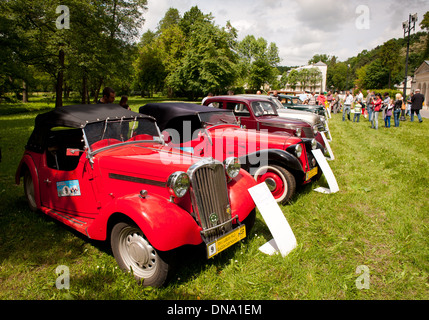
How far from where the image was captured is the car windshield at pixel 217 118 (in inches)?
245

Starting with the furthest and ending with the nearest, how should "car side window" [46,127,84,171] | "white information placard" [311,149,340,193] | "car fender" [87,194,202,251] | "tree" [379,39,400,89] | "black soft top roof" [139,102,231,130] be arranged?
"tree" [379,39,400,89] < "black soft top roof" [139,102,231,130] < "white information placard" [311,149,340,193] < "car side window" [46,127,84,171] < "car fender" [87,194,202,251]

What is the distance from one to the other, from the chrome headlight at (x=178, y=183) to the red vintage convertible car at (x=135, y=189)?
1 cm

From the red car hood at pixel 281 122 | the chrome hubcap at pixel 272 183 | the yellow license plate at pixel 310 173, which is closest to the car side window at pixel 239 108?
the red car hood at pixel 281 122

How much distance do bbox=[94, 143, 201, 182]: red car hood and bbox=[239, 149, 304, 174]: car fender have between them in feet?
6.76

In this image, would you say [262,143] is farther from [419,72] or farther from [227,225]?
[419,72]

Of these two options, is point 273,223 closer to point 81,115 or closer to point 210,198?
point 210,198

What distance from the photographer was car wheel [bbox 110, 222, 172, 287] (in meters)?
2.74

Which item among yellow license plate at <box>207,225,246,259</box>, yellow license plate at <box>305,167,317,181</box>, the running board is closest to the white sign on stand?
yellow license plate at <box>207,225,246,259</box>

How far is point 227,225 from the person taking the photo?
316 centimetres

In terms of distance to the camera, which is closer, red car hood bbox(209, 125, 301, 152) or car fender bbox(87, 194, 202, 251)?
car fender bbox(87, 194, 202, 251)

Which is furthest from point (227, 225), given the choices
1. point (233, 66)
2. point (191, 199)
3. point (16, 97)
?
point (233, 66)

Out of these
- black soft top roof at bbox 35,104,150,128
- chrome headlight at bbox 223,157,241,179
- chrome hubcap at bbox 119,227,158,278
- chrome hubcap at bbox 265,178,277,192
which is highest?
black soft top roof at bbox 35,104,150,128

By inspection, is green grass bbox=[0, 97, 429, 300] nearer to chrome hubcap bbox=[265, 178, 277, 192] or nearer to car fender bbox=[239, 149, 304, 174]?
chrome hubcap bbox=[265, 178, 277, 192]

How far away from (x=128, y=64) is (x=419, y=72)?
45.8m
